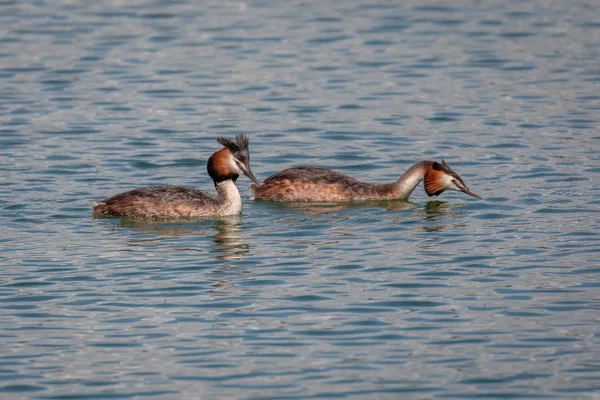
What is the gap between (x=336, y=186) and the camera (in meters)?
18.3

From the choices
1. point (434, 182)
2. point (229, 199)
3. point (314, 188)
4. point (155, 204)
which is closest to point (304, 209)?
point (314, 188)

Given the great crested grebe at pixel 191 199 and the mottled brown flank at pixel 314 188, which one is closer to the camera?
the great crested grebe at pixel 191 199

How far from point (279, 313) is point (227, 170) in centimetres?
484

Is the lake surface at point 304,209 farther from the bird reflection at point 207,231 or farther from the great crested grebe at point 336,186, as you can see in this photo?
the great crested grebe at point 336,186

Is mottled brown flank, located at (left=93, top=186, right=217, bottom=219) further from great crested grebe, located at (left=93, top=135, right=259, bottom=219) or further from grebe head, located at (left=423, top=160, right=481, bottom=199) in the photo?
grebe head, located at (left=423, top=160, right=481, bottom=199)

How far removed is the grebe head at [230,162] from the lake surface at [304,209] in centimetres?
59

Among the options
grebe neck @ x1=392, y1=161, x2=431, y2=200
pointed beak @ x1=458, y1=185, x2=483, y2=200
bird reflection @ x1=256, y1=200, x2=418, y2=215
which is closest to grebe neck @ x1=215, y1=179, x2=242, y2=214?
bird reflection @ x1=256, y1=200, x2=418, y2=215

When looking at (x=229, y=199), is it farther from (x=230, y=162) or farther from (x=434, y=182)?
(x=434, y=182)

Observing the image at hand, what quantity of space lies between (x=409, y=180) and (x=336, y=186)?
1053 mm

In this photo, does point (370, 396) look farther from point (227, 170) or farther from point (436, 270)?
point (227, 170)

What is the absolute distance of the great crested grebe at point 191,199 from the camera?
1708cm

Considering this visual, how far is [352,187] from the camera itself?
60.1 feet

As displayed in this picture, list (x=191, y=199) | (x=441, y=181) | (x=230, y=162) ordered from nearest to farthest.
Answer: (x=191, y=199)
(x=230, y=162)
(x=441, y=181)

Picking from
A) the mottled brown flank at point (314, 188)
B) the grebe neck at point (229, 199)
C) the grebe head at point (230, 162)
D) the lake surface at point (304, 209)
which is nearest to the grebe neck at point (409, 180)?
the mottled brown flank at point (314, 188)
